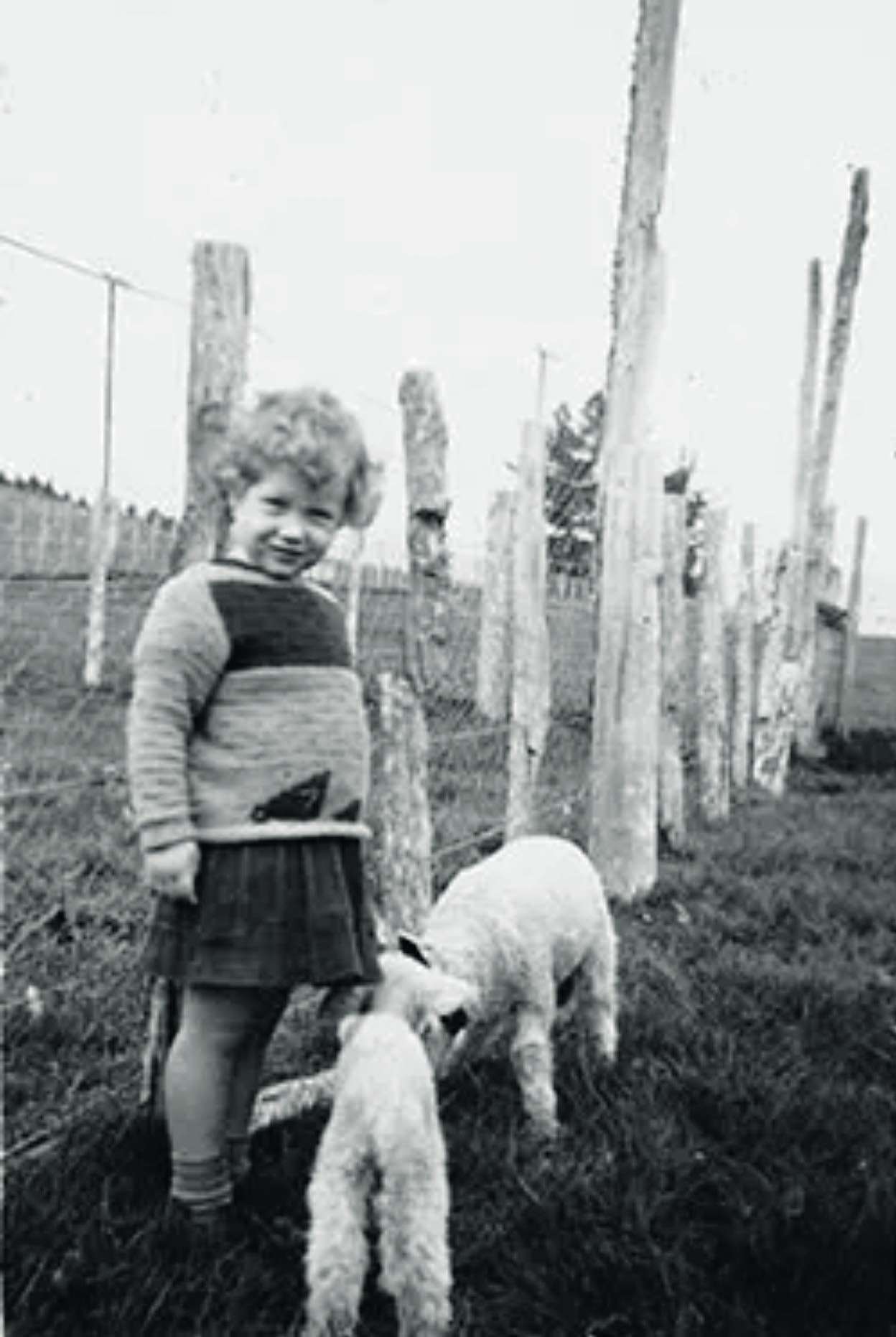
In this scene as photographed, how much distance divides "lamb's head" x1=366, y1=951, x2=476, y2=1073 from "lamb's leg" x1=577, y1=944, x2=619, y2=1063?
3.69ft

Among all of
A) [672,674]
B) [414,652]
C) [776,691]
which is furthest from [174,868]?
[776,691]

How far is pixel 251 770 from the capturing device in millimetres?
2480

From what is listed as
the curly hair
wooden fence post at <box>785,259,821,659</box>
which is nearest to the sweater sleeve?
the curly hair

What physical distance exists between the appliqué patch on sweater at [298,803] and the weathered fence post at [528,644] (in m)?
2.78

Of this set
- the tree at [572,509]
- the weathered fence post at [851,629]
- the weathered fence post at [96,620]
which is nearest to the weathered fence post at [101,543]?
the weathered fence post at [96,620]

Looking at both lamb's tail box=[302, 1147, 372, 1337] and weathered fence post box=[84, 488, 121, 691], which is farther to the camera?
weathered fence post box=[84, 488, 121, 691]

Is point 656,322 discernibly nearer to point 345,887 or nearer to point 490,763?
point 490,763

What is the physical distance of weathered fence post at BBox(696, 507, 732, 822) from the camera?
867 centimetres

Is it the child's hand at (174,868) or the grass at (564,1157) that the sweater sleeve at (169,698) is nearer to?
the child's hand at (174,868)

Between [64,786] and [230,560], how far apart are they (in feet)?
1.90

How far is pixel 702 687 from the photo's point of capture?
9.01 m

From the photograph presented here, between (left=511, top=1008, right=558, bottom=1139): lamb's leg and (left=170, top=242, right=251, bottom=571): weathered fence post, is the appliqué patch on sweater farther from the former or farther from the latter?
(left=511, top=1008, right=558, bottom=1139): lamb's leg

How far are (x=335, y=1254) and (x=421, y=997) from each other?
1.72ft

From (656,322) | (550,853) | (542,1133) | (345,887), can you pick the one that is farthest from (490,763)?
(345,887)
